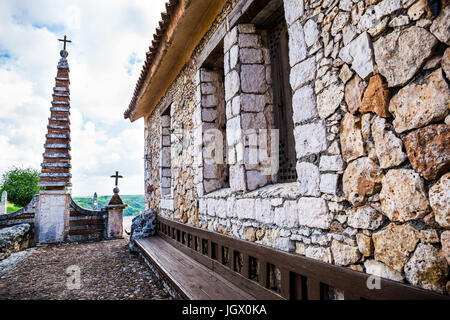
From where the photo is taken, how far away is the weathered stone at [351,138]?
1460mm

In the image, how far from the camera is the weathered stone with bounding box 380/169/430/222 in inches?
46.2

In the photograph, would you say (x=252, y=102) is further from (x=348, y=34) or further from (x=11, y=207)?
(x=11, y=207)

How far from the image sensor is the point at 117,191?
8406 millimetres

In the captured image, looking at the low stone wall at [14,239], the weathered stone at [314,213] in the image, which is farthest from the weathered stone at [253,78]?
the low stone wall at [14,239]

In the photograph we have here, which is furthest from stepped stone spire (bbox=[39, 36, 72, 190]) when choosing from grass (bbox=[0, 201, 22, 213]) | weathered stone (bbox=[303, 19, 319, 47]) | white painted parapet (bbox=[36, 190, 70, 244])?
grass (bbox=[0, 201, 22, 213])

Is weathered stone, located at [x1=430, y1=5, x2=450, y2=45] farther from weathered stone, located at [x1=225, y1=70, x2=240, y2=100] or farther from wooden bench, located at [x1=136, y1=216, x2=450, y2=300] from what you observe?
weathered stone, located at [x1=225, y1=70, x2=240, y2=100]

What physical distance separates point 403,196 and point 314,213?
1.97 feet

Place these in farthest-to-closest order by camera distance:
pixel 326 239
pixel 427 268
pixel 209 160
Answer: pixel 209 160, pixel 326 239, pixel 427 268

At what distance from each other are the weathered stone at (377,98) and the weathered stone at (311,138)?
328mm

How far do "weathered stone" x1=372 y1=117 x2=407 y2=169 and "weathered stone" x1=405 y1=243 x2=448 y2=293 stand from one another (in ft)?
1.24

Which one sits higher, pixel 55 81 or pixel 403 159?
pixel 55 81
